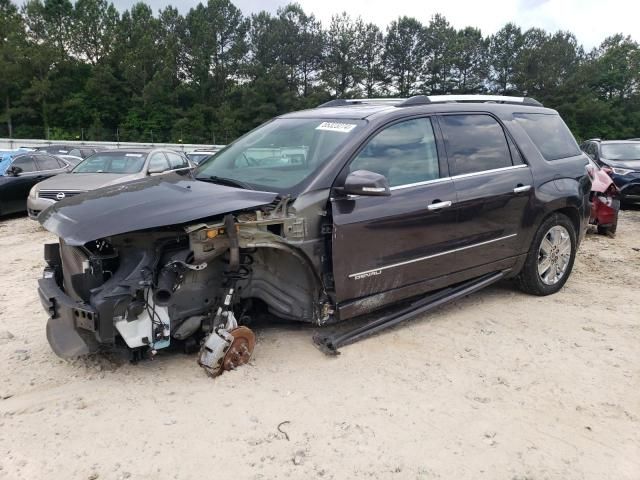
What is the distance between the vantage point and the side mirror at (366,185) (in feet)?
11.3

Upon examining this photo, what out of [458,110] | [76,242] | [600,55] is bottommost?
[76,242]

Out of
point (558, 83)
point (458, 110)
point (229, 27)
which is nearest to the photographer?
point (458, 110)

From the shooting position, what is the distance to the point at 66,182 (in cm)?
967

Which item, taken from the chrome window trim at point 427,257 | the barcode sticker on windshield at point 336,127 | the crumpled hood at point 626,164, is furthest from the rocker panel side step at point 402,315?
the crumpled hood at point 626,164

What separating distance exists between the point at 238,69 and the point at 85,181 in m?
57.0

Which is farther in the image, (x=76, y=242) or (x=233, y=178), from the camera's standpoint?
(x=233, y=178)

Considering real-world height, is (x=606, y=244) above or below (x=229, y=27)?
below

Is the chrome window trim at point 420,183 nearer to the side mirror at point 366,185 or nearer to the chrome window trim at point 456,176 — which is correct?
the chrome window trim at point 456,176

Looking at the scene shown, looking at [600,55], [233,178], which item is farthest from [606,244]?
[600,55]

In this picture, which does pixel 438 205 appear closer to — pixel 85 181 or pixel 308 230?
pixel 308 230

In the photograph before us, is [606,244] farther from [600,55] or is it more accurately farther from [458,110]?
[600,55]

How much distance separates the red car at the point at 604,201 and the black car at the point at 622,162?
3.23 metres

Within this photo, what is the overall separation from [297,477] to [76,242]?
1738 mm

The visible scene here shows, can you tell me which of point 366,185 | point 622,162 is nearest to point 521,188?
point 366,185
